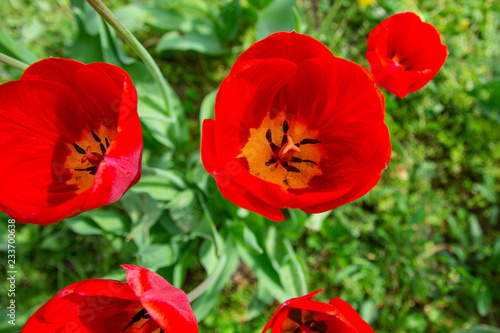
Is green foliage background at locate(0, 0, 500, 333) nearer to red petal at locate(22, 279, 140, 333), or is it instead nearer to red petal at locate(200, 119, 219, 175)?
red petal at locate(22, 279, 140, 333)

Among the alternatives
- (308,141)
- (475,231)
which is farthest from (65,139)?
(475,231)

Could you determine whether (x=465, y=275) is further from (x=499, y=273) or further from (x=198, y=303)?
(x=198, y=303)

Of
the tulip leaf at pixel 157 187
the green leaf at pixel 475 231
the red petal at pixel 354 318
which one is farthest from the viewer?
the green leaf at pixel 475 231

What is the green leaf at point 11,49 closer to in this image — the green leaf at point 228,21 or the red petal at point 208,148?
the red petal at point 208,148

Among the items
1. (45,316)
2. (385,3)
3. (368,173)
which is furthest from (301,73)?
(385,3)

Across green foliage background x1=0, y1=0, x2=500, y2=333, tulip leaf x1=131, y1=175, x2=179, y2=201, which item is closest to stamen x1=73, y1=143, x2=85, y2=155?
tulip leaf x1=131, y1=175, x2=179, y2=201

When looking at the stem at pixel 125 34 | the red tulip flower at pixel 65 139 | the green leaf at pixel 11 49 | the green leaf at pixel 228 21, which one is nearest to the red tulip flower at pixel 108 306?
the red tulip flower at pixel 65 139
